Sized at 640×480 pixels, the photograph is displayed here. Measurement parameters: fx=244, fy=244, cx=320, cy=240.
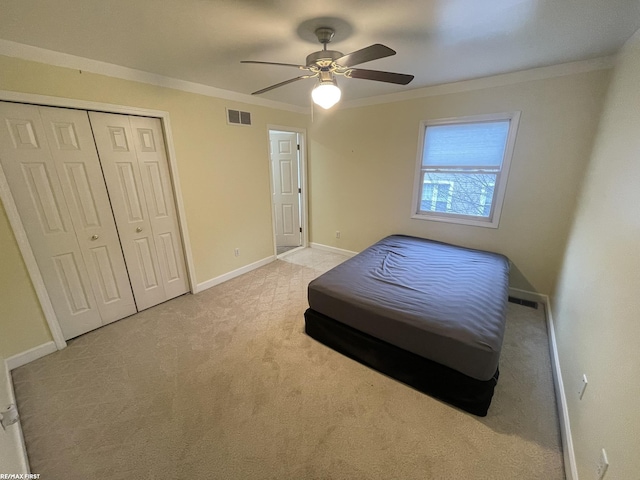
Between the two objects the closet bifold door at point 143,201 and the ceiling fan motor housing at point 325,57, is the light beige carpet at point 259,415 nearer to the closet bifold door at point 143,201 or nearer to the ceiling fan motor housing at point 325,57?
the closet bifold door at point 143,201

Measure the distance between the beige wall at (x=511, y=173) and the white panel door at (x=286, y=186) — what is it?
36cm

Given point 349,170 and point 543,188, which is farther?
point 349,170

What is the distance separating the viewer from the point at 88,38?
1724 millimetres

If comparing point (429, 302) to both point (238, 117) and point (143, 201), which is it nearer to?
point (143, 201)

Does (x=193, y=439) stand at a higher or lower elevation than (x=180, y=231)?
lower

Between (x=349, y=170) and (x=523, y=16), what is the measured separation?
257 cm

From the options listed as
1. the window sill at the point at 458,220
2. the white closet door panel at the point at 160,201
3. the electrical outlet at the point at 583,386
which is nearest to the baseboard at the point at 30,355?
the white closet door panel at the point at 160,201

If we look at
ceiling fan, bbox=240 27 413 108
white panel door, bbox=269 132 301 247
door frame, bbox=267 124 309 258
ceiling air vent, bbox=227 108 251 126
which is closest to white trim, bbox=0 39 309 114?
ceiling air vent, bbox=227 108 251 126

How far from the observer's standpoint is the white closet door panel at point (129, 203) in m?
2.29

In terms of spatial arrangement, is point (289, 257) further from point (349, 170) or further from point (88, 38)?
point (88, 38)

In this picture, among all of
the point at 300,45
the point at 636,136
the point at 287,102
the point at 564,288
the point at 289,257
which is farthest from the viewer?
the point at 289,257

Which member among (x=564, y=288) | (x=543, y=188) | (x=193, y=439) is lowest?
(x=193, y=439)

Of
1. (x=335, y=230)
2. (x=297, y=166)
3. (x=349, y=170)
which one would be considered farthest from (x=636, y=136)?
(x=297, y=166)

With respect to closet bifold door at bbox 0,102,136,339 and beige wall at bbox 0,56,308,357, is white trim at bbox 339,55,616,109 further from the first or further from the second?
closet bifold door at bbox 0,102,136,339
